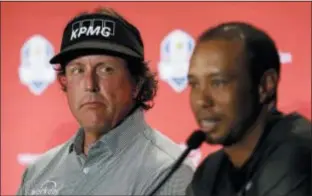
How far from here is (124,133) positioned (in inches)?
43.9

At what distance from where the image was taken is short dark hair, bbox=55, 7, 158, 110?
116 cm

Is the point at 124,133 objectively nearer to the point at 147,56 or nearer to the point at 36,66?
the point at 147,56

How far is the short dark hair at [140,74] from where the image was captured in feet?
3.80

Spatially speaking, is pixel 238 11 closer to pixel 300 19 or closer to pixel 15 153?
pixel 300 19

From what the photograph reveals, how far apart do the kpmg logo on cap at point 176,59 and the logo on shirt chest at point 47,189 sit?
0.51m

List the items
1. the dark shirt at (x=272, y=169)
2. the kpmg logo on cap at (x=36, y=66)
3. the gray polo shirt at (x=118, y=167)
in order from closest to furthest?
the dark shirt at (x=272, y=169)
the gray polo shirt at (x=118, y=167)
the kpmg logo on cap at (x=36, y=66)

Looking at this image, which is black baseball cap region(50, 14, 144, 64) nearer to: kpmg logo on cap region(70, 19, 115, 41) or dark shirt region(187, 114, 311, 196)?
kpmg logo on cap region(70, 19, 115, 41)

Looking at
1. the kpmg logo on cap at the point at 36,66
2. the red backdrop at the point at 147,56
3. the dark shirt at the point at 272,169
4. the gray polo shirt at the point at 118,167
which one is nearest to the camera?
the dark shirt at the point at 272,169

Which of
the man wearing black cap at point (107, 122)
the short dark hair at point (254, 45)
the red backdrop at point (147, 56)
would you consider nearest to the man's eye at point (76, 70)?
the man wearing black cap at point (107, 122)

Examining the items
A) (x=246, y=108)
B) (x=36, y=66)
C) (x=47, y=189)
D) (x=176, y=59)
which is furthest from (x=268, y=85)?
(x=36, y=66)

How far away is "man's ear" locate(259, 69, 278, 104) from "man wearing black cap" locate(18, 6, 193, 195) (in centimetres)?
27

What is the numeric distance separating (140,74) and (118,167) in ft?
0.66

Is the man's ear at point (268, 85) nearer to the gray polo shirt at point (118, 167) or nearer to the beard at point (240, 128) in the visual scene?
the beard at point (240, 128)

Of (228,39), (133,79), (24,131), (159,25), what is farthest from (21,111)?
(228,39)
